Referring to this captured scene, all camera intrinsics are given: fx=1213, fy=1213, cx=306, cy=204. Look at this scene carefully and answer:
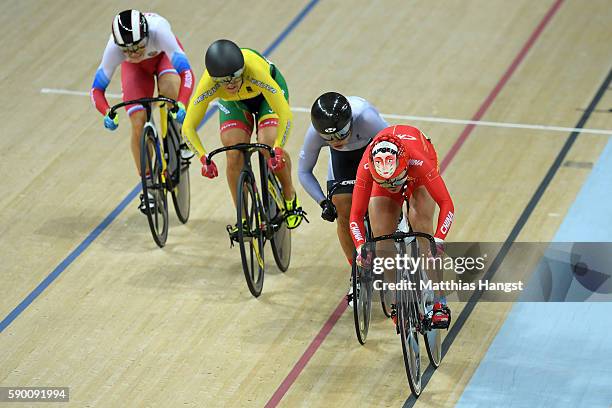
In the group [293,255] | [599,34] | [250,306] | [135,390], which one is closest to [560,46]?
[599,34]

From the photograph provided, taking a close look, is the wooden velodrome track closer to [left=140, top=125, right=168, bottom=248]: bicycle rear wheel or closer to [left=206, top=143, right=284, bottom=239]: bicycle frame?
[left=140, top=125, right=168, bottom=248]: bicycle rear wheel

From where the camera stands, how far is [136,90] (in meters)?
7.30

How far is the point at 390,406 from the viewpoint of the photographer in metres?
5.88

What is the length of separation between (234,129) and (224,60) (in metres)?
0.51

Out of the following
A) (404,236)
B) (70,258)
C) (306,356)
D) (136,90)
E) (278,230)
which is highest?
(404,236)

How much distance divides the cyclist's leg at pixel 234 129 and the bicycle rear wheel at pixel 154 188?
60cm

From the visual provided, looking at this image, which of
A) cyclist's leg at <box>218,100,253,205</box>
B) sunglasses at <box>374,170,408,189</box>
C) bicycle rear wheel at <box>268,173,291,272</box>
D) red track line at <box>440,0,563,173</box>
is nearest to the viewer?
sunglasses at <box>374,170,408,189</box>

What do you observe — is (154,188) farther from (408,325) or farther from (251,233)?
(408,325)

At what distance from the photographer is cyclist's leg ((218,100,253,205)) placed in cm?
667

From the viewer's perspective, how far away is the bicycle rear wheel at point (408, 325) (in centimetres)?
562

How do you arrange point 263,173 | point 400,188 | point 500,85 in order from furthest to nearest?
point 500,85 → point 263,173 → point 400,188

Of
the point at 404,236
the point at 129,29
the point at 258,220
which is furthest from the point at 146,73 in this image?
the point at 404,236

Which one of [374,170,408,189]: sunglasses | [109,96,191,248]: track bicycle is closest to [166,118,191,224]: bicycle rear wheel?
[109,96,191,248]: track bicycle

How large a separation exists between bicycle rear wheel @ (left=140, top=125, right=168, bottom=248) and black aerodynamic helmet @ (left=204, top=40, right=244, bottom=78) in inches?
36.7
